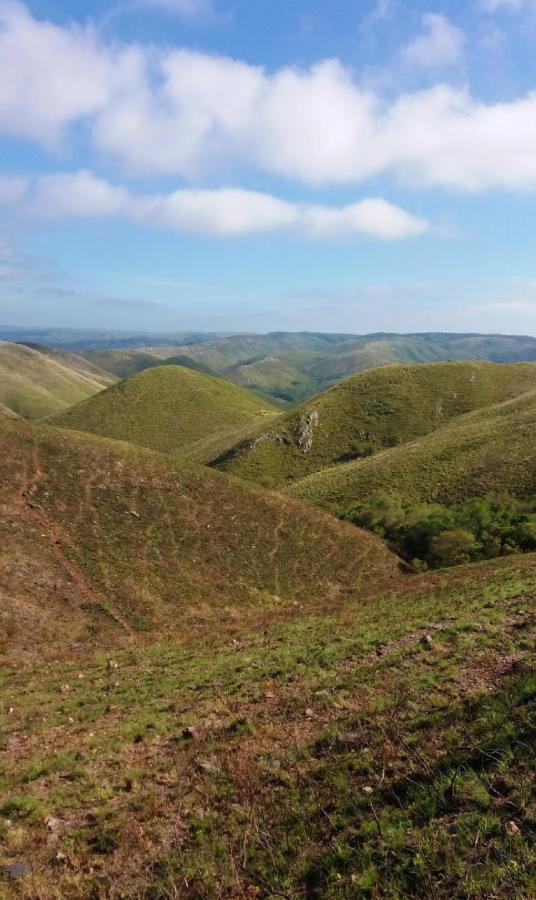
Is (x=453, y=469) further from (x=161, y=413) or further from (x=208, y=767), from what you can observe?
(x=161, y=413)

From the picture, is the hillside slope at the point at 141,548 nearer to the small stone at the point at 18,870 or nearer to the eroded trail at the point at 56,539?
the eroded trail at the point at 56,539

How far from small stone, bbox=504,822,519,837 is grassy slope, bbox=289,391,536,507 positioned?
5544 cm

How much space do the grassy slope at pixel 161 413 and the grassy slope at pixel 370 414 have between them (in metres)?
37.9

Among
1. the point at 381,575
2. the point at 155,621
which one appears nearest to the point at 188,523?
the point at 155,621

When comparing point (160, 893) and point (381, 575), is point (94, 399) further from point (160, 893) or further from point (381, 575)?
point (160, 893)

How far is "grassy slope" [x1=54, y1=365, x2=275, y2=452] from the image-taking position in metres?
154

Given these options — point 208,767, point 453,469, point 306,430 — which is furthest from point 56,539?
point 306,430

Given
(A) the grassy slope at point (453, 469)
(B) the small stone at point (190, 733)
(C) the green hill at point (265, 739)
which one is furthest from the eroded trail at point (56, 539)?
(A) the grassy slope at point (453, 469)

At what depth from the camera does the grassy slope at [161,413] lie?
506ft

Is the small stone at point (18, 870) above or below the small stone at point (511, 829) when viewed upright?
below

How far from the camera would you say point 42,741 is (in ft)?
49.7

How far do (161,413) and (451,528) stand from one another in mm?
130563

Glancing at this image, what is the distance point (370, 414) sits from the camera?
12231 cm

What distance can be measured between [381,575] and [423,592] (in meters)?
16.1
